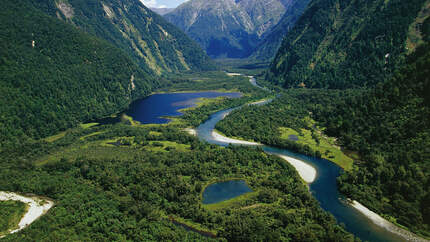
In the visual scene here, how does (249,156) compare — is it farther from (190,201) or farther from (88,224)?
(88,224)

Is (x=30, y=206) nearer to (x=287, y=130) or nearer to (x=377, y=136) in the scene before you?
(x=287, y=130)

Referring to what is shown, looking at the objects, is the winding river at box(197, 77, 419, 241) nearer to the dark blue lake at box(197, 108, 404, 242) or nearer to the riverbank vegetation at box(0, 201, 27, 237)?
the dark blue lake at box(197, 108, 404, 242)

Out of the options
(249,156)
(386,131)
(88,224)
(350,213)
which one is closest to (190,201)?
(88,224)

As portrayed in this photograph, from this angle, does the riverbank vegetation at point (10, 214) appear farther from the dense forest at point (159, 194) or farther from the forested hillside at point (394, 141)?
the forested hillside at point (394, 141)

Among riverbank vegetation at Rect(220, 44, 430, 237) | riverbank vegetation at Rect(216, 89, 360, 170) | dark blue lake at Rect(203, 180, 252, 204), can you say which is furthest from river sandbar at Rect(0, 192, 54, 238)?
riverbank vegetation at Rect(216, 89, 360, 170)

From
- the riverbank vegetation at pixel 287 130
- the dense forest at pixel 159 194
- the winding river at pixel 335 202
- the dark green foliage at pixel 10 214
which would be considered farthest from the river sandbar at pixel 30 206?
the riverbank vegetation at pixel 287 130

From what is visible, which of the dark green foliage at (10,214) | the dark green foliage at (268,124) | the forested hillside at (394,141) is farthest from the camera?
the dark green foliage at (268,124)
